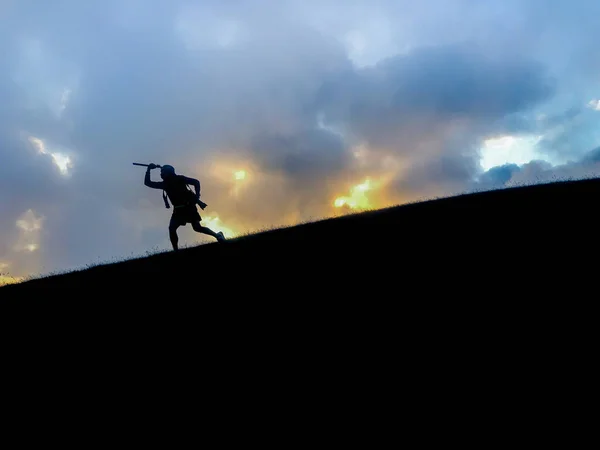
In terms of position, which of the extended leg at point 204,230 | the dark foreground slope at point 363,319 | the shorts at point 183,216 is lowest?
the dark foreground slope at point 363,319

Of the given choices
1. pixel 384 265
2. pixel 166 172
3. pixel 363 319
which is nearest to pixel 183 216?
pixel 166 172

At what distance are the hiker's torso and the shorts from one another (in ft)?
0.56

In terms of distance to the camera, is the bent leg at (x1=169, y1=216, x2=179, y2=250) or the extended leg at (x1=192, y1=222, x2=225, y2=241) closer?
the bent leg at (x1=169, y1=216, x2=179, y2=250)

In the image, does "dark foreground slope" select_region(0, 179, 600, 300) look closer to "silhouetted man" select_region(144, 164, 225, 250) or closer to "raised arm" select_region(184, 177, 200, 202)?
"silhouetted man" select_region(144, 164, 225, 250)

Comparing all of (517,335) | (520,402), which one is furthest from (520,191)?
(520,402)

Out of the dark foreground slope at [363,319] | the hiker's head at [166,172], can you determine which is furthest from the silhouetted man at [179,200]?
the dark foreground slope at [363,319]

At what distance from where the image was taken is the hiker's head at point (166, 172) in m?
12.2

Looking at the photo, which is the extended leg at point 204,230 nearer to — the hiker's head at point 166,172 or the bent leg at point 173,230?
the bent leg at point 173,230

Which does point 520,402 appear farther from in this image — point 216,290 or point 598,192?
point 598,192

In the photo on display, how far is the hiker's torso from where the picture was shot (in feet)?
39.5

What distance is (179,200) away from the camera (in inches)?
474

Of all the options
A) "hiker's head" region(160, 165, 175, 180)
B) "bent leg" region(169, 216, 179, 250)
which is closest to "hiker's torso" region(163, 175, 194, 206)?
"hiker's head" region(160, 165, 175, 180)

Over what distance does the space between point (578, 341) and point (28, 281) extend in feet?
45.2

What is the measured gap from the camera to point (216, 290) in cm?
742
